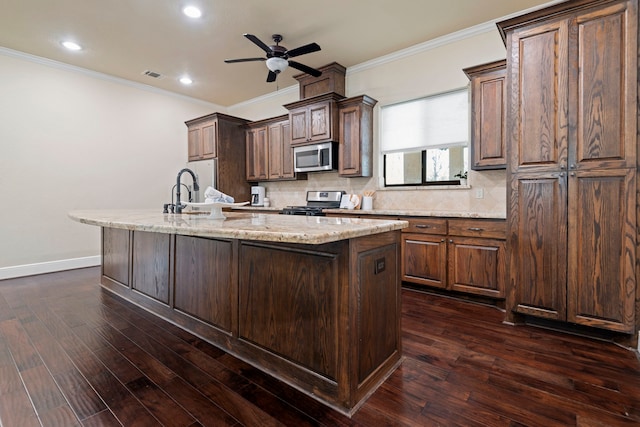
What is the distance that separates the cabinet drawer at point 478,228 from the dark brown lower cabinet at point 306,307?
1.45 meters

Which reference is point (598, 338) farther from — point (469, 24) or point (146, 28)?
point (146, 28)

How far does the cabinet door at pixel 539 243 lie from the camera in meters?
2.33

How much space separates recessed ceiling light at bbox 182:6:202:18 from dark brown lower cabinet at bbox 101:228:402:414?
233cm

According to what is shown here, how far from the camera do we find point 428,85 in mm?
3844

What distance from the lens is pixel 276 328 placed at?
1779 mm

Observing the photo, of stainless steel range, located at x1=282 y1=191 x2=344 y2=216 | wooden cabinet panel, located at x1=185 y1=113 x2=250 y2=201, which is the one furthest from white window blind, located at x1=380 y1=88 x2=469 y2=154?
wooden cabinet panel, located at x1=185 y1=113 x2=250 y2=201

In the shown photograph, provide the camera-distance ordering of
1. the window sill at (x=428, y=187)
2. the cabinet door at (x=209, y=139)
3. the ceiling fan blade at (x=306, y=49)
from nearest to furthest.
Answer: the ceiling fan blade at (x=306, y=49)
the window sill at (x=428, y=187)
the cabinet door at (x=209, y=139)

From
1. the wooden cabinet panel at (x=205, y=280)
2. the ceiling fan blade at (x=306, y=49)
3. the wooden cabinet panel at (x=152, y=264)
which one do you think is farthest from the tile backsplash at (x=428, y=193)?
the wooden cabinet panel at (x=152, y=264)

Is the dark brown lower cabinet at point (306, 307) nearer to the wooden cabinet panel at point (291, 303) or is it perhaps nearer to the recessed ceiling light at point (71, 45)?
the wooden cabinet panel at point (291, 303)

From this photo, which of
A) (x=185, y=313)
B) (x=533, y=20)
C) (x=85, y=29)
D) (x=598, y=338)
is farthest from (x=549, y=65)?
(x=85, y=29)

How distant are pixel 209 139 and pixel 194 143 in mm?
440

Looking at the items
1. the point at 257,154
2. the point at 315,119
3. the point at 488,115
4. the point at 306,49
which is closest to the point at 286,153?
the point at 257,154

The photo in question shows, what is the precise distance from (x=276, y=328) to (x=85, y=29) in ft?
13.0

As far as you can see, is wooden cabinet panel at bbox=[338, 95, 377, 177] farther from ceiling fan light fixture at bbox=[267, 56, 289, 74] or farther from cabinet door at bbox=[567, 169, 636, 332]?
cabinet door at bbox=[567, 169, 636, 332]
